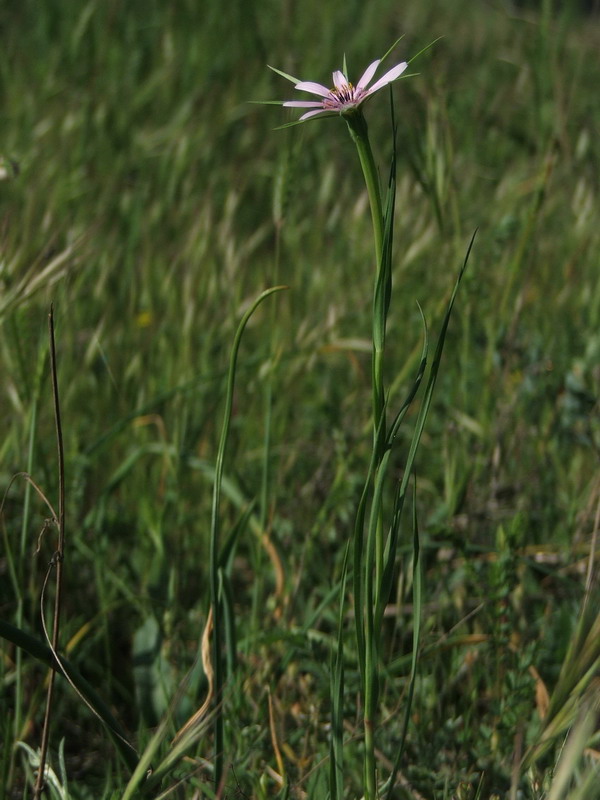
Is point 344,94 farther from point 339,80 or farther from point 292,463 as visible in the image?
point 292,463

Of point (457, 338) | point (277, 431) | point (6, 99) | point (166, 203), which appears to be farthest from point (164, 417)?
A: point (6, 99)

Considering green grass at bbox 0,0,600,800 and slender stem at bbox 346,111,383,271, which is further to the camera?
green grass at bbox 0,0,600,800

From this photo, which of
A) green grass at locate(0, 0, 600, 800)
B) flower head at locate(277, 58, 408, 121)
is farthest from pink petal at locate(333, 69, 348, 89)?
green grass at locate(0, 0, 600, 800)

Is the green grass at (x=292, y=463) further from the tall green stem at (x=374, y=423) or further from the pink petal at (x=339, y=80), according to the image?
the pink petal at (x=339, y=80)

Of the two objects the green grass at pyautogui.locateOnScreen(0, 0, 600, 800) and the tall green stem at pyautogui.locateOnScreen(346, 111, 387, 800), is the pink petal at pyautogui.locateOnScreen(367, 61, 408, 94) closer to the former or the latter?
the tall green stem at pyautogui.locateOnScreen(346, 111, 387, 800)

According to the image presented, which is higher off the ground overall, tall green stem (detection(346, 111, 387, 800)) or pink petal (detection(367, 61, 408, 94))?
pink petal (detection(367, 61, 408, 94))

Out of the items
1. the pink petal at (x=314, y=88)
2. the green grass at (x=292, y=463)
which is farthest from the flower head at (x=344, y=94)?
the green grass at (x=292, y=463)

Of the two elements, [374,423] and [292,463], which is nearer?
[374,423]

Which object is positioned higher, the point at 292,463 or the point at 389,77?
the point at 389,77

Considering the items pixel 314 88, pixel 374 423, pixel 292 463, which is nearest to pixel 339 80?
pixel 314 88
